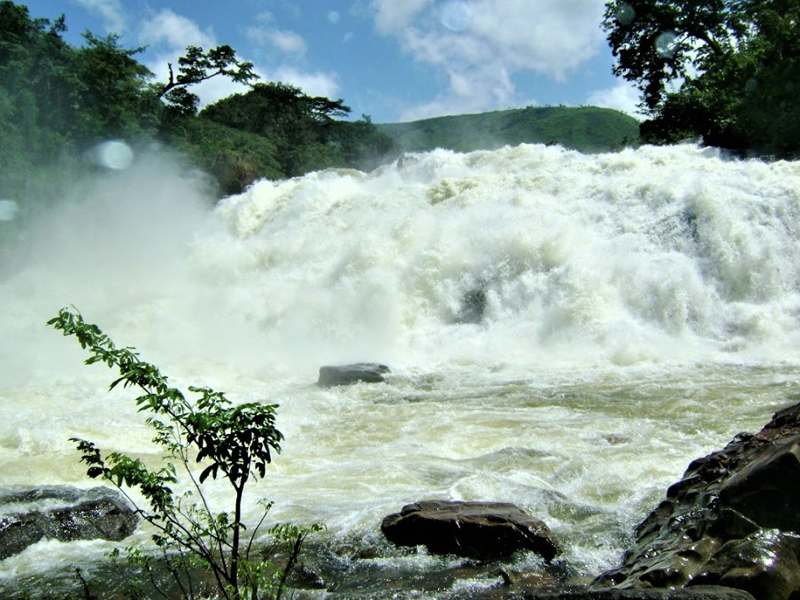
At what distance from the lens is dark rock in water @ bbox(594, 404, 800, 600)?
308 centimetres

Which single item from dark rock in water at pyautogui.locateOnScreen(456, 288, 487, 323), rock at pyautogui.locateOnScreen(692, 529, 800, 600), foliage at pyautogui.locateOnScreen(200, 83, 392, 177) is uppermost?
foliage at pyautogui.locateOnScreen(200, 83, 392, 177)

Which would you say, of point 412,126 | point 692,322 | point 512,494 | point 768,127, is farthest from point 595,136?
point 512,494

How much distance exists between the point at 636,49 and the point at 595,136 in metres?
32.3

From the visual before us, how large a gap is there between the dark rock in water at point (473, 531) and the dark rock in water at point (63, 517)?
6.52 feet

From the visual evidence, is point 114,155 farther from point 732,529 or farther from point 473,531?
point 732,529

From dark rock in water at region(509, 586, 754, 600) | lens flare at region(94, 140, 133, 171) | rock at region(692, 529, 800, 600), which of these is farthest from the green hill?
dark rock in water at region(509, 586, 754, 600)

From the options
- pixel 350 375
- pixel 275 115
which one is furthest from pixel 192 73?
pixel 350 375

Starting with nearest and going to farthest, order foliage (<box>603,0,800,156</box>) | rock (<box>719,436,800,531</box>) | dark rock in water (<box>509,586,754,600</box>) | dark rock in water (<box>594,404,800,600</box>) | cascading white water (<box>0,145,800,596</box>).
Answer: dark rock in water (<box>509,586,754,600</box>), dark rock in water (<box>594,404,800,600</box>), rock (<box>719,436,800,531</box>), cascading white water (<box>0,145,800,596</box>), foliage (<box>603,0,800,156</box>)

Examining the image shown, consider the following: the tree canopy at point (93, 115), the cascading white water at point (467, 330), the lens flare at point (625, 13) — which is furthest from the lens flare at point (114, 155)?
the lens flare at point (625, 13)

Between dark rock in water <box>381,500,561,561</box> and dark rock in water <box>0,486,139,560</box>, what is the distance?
6.52 ft

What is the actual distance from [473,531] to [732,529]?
5.62 ft

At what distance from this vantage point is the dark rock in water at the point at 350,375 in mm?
11430

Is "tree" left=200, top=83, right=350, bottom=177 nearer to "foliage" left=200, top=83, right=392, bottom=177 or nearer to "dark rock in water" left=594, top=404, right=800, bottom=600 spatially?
"foliage" left=200, top=83, right=392, bottom=177

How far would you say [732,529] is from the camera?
3566 mm
